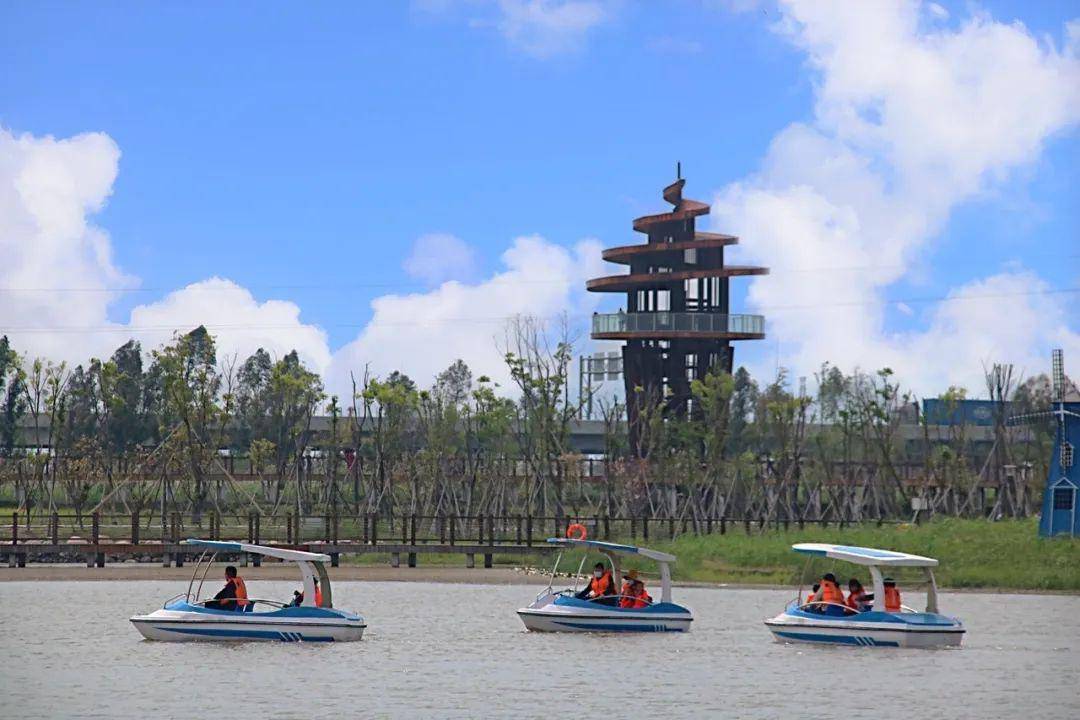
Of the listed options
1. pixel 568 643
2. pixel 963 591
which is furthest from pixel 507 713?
pixel 963 591

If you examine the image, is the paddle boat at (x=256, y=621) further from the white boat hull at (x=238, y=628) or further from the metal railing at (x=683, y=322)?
the metal railing at (x=683, y=322)

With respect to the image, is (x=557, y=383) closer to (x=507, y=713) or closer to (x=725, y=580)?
(x=725, y=580)

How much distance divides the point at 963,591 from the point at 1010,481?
97.4 feet

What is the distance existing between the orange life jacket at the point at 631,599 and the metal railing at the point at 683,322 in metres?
51.1

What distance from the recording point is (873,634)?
130 ft

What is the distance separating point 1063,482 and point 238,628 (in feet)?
134

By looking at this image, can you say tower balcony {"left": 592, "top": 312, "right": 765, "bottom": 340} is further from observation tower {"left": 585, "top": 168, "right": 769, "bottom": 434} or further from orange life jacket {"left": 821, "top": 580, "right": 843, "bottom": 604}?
orange life jacket {"left": 821, "top": 580, "right": 843, "bottom": 604}

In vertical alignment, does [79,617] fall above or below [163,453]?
below

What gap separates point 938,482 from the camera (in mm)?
87000

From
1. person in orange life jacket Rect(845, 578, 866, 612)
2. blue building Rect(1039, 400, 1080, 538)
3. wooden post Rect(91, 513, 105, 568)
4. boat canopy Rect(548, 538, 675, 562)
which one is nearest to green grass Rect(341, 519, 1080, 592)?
blue building Rect(1039, 400, 1080, 538)

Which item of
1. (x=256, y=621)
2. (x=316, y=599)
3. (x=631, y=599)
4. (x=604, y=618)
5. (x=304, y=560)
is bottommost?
(x=604, y=618)

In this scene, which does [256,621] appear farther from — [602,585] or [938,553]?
[938,553]

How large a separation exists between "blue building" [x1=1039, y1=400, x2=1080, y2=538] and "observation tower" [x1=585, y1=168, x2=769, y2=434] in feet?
78.2

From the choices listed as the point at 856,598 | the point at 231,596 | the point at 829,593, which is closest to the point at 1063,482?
the point at 856,598
